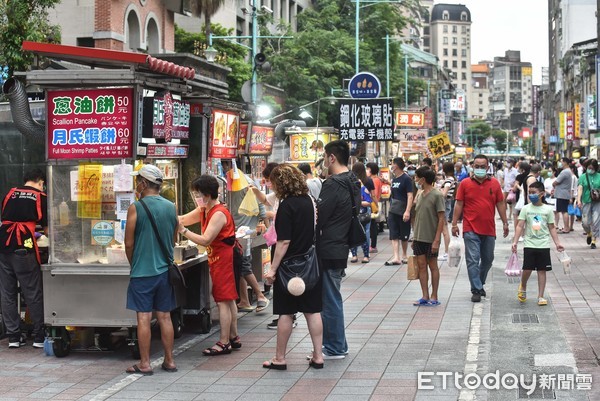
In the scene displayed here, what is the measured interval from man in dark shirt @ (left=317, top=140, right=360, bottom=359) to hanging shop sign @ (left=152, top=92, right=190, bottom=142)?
→ 5.58 ft

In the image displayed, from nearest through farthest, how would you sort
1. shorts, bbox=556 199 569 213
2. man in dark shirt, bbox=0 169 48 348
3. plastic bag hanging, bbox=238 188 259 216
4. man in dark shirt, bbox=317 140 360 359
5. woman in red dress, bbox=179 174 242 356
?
1. man in dark shirt, bbox=317 140 360 359
2. woman in red dress, bbox=179 174 242 356
3. man in dark shirt, bbox=0 169 48 348
4. plastic bag hanging, bbox=238 188 259 216
5. shorts, bbox=556 199 569 213

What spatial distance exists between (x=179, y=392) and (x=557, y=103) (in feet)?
372

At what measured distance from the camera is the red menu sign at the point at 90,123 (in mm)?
9273

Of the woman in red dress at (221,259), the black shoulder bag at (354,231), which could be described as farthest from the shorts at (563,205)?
the woman in red dress at (221,259)

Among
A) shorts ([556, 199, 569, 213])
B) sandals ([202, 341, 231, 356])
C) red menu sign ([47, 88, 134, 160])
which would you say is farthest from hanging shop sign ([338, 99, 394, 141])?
sandals ([202, 341, 231, 356])

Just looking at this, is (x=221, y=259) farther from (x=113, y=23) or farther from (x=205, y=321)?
(x=113, y=23)

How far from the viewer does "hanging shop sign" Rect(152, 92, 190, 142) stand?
374 inches

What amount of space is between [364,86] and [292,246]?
1636 cm

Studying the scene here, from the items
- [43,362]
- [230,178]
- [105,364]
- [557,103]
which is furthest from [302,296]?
[557,103]

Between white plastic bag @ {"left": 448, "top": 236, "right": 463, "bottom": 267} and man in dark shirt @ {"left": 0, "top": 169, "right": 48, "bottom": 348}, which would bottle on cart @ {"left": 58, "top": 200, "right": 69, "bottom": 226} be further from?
white plastic bag @ {"left": 448, "top": 236, "right": 463, "bottom": 267}

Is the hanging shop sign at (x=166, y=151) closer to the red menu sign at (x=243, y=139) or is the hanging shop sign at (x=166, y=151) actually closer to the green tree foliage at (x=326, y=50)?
the red menu sign at (x=243, y=139)

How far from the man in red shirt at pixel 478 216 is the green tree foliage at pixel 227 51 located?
87.6 feet

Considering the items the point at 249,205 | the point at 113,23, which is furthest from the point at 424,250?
the point at 113,23

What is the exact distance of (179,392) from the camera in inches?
312
